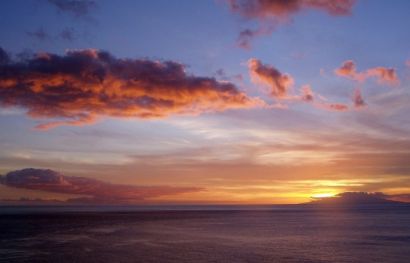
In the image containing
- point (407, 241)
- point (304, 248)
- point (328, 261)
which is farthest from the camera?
point (407, 241)

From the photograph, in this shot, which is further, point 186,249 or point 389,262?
point 186,249

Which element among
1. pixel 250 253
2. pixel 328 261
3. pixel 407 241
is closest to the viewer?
pixel 328 261

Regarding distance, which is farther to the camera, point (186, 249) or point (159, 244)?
point (159, 244)

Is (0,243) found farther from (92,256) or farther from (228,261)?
(228,261)

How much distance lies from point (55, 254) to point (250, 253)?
1584 centimetres

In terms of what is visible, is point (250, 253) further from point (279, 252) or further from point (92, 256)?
point (92, 256)

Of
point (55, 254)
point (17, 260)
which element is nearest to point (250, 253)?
point (55, 254)

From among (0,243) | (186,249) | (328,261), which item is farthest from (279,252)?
(0,243)

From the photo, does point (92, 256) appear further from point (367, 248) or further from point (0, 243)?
point (367, 248)

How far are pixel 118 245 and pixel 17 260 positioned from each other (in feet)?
38.6

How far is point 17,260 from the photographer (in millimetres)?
31203

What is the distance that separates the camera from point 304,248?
4069cm

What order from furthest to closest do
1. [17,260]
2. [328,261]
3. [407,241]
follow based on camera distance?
[407,241] → [328,261] → [17,260]

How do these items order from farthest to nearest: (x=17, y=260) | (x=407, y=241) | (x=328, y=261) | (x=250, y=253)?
(x=407, y=241), (x=250, y=253), (x=328, y=261), (x=17, y=260)
